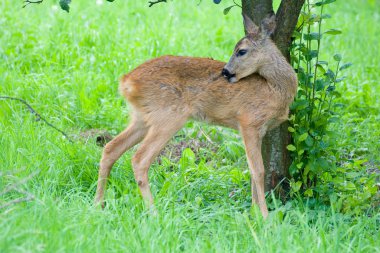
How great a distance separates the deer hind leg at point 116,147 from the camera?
4848 millimetres

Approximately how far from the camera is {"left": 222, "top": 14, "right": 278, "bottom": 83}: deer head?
192 inches

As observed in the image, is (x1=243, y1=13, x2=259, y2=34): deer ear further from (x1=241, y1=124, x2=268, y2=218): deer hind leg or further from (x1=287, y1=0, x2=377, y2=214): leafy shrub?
(x1=241, y1=124, x2=268, y2=218): deer hind leg

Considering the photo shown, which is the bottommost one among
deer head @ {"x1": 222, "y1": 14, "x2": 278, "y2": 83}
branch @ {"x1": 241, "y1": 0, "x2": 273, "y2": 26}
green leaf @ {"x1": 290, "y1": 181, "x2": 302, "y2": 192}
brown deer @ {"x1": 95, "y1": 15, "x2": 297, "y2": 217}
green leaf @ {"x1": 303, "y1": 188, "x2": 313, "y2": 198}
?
green leaf @ {"x1": 303, "y1": 188, "x2": 313, "y2": 198}

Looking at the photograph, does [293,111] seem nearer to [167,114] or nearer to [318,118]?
[318,118]

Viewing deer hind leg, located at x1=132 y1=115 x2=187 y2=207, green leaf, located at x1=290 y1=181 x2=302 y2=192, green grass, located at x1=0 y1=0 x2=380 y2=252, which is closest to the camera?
green grass, located at x1=0 y1=0 x2=380 y2=252

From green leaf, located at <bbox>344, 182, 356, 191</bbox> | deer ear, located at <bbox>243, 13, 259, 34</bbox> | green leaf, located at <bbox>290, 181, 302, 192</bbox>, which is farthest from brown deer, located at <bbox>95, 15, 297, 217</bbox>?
green leaf, located at <bbox>344, 182, 356, 191</bbox>

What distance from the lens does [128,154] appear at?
5.52 metres

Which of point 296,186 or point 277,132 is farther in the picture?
point 277,132

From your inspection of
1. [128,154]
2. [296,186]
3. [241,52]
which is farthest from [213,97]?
[128,154]

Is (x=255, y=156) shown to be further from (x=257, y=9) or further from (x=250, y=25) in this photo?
(x=257, y=9)

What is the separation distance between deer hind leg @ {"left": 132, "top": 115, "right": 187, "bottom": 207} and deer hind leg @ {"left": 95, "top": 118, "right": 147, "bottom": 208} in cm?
21

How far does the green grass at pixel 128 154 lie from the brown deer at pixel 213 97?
0.29m

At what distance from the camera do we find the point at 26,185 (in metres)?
4.43

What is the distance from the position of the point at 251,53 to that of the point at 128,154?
131 centimetres
